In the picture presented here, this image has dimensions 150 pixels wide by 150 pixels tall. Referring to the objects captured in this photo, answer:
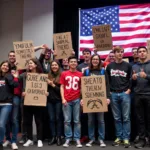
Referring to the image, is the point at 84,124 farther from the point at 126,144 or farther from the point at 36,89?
the point at 36,89

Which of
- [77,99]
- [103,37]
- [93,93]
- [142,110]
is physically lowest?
[142,110]

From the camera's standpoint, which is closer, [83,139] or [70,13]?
[83,139]

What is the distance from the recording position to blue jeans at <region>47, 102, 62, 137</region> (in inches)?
171

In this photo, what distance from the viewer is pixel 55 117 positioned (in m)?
4.40

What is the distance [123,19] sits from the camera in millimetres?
5953

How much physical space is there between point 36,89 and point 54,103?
0.42 metres

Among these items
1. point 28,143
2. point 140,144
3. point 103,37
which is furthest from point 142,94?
point 28,143

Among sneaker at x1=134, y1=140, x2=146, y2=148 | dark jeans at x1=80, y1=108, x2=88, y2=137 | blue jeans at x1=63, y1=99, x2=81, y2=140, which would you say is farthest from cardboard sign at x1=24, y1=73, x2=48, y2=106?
sneaker at x1=134, y1=140, x2=146, y2=148

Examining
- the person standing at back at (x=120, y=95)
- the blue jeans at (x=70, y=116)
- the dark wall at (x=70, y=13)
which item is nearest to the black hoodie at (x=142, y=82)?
the person standing at back at (x=120, y=95)

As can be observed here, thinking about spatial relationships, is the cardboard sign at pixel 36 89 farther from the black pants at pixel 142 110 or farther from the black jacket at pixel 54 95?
the black pants at pixel 142 110

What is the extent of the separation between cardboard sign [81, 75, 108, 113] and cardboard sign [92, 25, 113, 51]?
1.03 metres

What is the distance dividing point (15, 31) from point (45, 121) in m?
3.31

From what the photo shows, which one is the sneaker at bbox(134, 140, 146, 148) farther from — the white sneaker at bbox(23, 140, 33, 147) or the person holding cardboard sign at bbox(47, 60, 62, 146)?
the white sneaker at bbox(23, 140, 33, 147)

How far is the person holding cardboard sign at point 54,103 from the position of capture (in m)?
4.33
